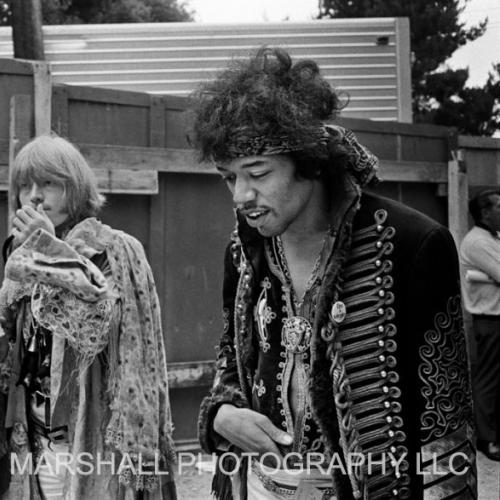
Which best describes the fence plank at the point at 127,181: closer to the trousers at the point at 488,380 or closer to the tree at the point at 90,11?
the trousers at the point at 488,380

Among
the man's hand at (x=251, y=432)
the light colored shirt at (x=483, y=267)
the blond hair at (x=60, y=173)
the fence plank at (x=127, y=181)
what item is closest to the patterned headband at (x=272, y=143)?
the man's hand at (x=251, y=432)

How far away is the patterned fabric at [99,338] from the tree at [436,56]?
46.3 feet

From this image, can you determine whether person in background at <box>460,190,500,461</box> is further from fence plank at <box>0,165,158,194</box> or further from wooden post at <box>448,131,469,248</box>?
fence plank at <box>0,165,158,194</box>

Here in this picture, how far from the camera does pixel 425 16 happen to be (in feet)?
57.9

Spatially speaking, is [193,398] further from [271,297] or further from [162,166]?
[271,297]

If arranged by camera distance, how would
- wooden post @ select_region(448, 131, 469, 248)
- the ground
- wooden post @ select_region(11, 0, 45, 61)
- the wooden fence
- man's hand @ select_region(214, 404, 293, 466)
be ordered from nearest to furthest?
man's hand @ select_region(214, 404, 293, 466), the wooden fence, the ground, wooden post @ select_region(11, 0, 45, 61), wooden post @ select_region(448, 131, 469, 248)

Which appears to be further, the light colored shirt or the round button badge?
the light colored shirt

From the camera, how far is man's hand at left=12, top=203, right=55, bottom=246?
3348 millimetres

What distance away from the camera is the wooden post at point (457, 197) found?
25.7ft

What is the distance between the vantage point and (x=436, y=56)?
18156 mm

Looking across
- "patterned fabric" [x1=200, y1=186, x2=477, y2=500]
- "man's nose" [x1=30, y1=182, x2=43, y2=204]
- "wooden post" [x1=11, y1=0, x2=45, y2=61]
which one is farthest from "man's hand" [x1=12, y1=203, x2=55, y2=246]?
"wooden post" [x1=11, y1=0, x2=45, y2=61]

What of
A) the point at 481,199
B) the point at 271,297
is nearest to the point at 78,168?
the point at 271,297

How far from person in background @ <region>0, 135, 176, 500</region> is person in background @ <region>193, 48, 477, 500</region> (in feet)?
3.45

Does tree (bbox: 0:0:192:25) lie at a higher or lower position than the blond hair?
higher
